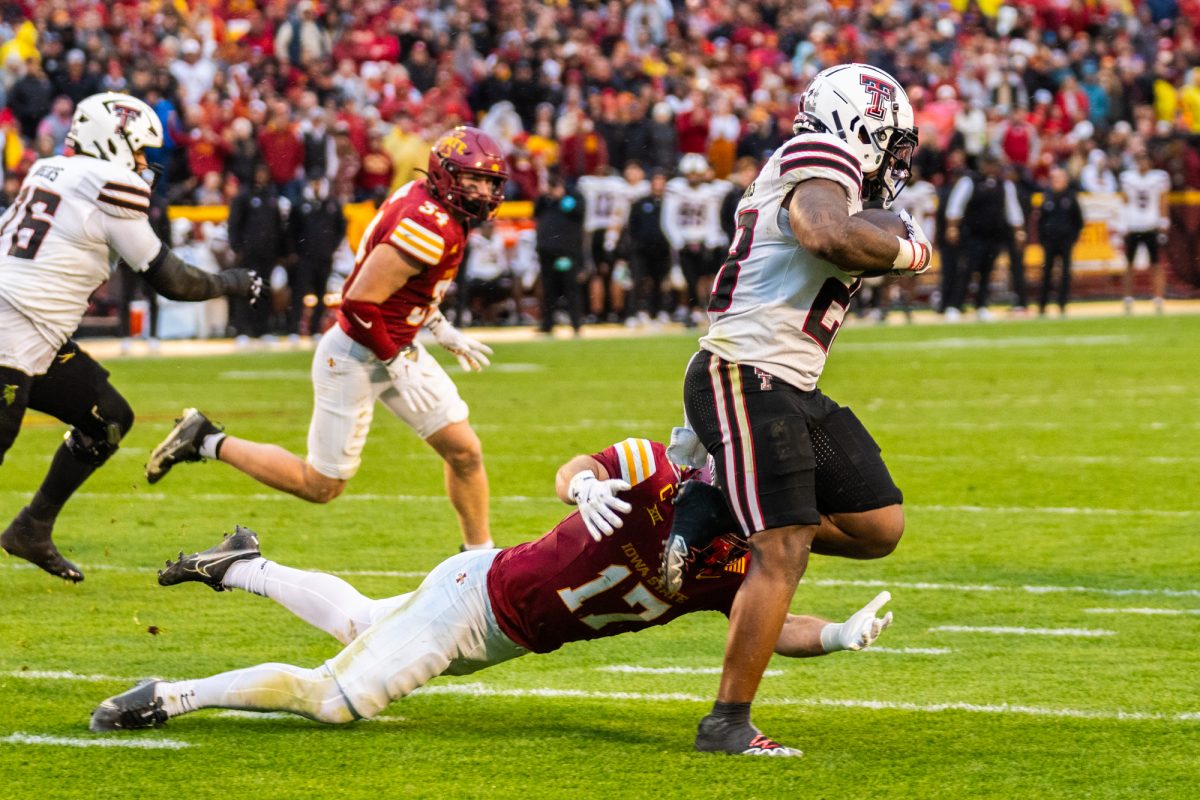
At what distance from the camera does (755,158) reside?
21.6 m

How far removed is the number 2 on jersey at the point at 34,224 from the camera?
6695 mm

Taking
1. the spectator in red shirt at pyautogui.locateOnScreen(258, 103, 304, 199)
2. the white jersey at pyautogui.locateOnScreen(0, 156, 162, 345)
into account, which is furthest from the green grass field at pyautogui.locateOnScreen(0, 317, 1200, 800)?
the spectator in red shirt at pyautogui.locateOnScreen(258, 103, 304, 199)

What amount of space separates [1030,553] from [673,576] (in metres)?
3.37

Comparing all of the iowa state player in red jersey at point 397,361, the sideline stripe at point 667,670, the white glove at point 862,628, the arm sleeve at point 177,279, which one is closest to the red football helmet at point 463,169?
the iowa state player in red jersey at point 397,361

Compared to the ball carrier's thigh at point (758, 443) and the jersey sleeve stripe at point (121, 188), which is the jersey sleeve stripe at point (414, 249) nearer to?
the jersey sleeve stripe at point (121, 188)

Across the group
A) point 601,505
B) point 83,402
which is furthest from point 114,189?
point 601,505

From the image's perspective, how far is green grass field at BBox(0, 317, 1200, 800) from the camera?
13.9ft

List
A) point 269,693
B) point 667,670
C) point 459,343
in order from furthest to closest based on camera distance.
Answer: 1. point 459,343
2. point 667,670
3. point 269,693

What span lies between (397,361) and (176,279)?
32.6 inches

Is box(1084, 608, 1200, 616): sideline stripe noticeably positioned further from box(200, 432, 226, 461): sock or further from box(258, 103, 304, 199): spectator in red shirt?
box(258, 103, 304, 199): spectator in red shirt

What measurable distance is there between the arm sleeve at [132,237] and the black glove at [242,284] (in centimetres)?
33

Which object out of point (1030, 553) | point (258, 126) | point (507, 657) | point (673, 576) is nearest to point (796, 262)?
point (673, 576)

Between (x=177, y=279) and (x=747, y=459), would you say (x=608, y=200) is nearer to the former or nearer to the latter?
(x=177, y=279)

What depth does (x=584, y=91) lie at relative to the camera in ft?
75.3
